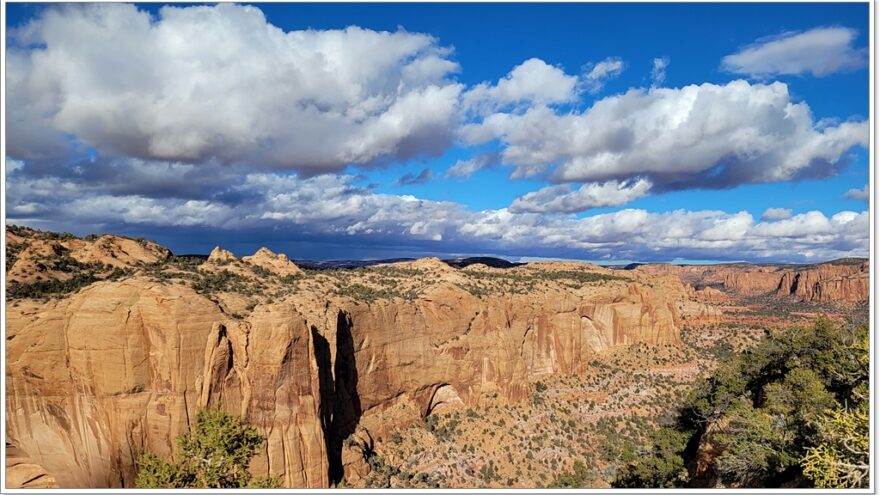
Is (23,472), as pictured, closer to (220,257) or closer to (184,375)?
(184,375)

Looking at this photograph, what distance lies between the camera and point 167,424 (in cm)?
2758

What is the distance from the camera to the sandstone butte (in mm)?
27078

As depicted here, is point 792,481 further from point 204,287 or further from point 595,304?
point 595,304

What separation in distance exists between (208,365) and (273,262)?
1717 cm

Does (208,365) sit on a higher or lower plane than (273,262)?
lower

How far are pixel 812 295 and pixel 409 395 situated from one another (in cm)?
13369

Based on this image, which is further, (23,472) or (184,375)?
(184,375)

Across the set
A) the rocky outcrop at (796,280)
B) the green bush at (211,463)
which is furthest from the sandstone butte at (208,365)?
the rocky outcrop at (796,280)

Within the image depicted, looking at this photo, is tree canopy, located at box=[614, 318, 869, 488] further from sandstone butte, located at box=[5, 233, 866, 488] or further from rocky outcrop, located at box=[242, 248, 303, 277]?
rocky outcrop, located at box=[242, 248, 303, 277]

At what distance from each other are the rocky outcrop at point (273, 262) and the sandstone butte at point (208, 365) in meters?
0.19

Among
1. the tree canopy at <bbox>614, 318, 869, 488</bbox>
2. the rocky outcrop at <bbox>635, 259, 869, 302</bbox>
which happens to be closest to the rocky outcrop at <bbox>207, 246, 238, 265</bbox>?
the tree canopy at <bbox>614, 318, 869, 488</bbox>

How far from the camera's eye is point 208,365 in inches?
1117

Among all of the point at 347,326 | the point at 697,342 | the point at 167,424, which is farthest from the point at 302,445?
the point at 697,342

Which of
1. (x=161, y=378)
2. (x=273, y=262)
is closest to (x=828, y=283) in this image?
(x=273, y=262)
